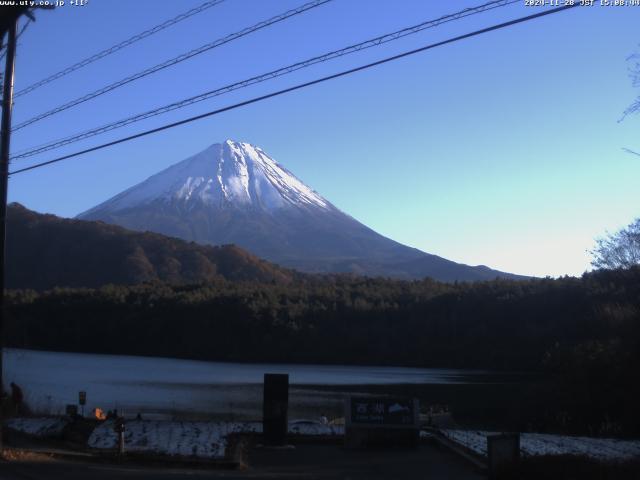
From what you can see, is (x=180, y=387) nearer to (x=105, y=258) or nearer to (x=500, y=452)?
(x=500, y=452)

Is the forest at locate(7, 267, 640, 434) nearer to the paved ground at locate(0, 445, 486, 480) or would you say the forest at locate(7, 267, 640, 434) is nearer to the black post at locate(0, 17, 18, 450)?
the paved ground at locate(0, 445, 486, 480)

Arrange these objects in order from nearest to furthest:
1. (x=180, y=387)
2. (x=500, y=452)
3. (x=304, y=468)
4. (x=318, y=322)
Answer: (x=500, y=452)
(x=304, y=468)
(x=180, y=387)
(x=318, y=322)

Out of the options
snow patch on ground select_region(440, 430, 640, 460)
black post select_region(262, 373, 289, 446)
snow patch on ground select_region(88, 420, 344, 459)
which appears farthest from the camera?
black post select_region(262, 373, 289, 446)

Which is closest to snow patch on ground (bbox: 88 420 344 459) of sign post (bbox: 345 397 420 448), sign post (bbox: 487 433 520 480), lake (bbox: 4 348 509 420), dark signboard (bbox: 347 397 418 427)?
sign post (bbox: 345 397 420 448)

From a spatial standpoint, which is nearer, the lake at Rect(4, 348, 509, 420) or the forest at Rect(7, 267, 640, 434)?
the lake at Rect(4, 348, 509, 420)

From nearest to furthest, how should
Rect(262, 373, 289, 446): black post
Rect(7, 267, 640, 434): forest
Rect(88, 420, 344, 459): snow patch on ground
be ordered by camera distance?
Rect(88, 420, 344, 459): snow patch on ground < Rect(262, 373, 289, 446): black post < Rect(7, 267, 640, 434): forest

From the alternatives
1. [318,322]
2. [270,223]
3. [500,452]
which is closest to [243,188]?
[270,223]

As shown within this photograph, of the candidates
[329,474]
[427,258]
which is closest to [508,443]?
[329,474]
